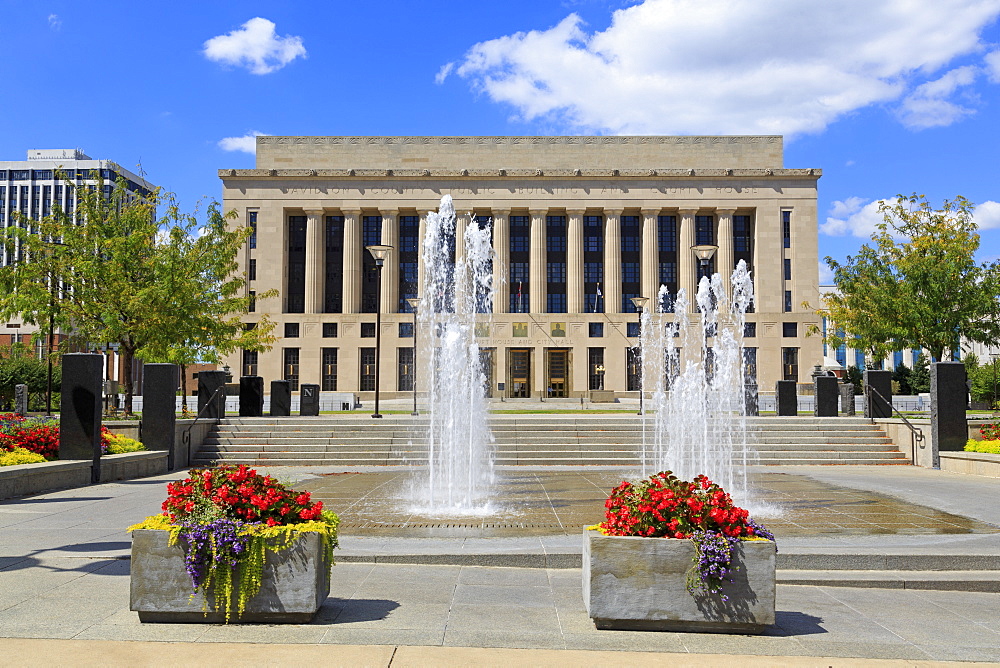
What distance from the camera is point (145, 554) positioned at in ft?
19.3

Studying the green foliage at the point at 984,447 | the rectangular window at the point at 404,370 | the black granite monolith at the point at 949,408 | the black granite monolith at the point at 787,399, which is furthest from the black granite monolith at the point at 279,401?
the rectangular window at the point at 404,370

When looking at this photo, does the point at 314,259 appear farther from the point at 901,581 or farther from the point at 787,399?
the point at 901,581

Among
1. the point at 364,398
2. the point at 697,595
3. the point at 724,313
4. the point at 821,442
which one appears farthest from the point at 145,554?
the point at 724,313

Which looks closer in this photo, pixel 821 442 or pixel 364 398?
pixel 821 442

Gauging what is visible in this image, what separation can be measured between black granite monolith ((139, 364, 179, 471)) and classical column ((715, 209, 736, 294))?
5504cm

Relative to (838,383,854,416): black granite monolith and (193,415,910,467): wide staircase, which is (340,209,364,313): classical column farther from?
(838,383,854,416): black granite monolith

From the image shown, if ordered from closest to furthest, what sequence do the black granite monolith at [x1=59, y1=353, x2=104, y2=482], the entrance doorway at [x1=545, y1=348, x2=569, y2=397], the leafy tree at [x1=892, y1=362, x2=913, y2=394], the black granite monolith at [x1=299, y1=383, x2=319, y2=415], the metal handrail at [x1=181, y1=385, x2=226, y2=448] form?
the black granite monolith at [x1=59, y1=353, x2=104, y2=482], the metal handrail at [x1=181, y1=385, x2=226, y2=448], the black granite monolith at [x1=299, y1=383, x2=319, y2=415], the entrance doorway at [x1=545, y1=348, x2=569, y2=397], the leafy tree at [x1=892, y1=362, x2=913, y2=394]

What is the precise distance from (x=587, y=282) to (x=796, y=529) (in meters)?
59.1

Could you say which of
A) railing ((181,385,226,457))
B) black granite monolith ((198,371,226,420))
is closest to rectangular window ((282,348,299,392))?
black granite monolith ((198,371,226,420))

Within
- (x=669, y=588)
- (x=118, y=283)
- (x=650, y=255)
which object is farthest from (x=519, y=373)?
(x=669, y=588)

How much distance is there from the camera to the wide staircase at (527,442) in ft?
69.8

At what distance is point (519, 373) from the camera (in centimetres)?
6438

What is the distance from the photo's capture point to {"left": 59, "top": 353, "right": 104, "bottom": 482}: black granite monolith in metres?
15.8

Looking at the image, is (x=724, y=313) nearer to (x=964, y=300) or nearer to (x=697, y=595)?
(x=964, y=300)
